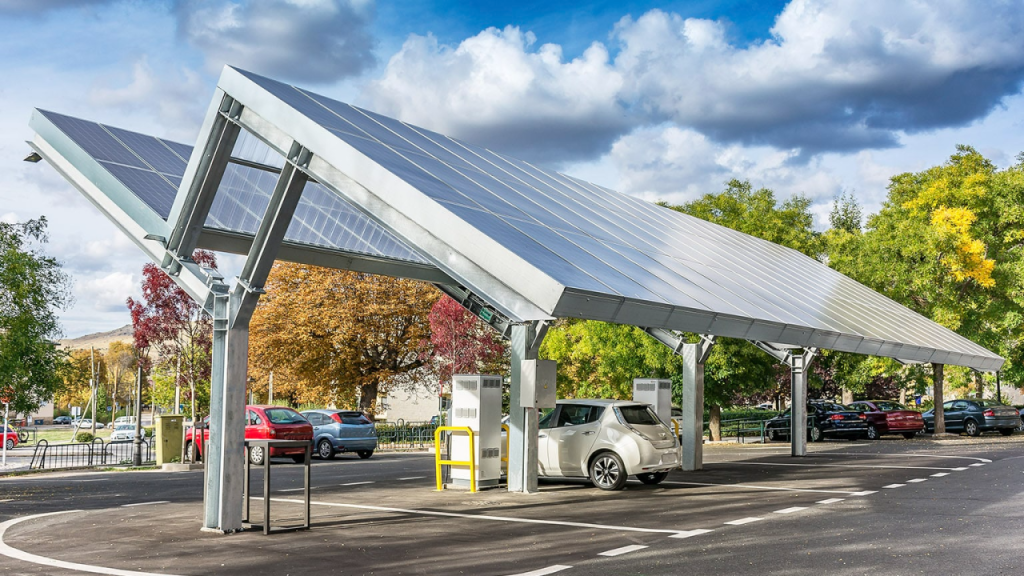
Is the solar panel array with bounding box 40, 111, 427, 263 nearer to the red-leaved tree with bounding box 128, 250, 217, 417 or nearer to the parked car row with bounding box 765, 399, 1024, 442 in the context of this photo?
the red-leaved tree with bounding box 128, 250, 217, 417

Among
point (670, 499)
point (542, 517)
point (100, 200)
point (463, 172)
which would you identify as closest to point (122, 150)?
point (100, 200)

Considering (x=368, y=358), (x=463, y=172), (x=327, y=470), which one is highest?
(x=463, y=172)

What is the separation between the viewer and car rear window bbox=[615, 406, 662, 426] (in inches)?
629

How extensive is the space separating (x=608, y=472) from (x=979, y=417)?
2525 centimetres

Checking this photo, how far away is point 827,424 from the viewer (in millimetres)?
35031

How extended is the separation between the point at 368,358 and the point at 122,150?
29787 millimetres

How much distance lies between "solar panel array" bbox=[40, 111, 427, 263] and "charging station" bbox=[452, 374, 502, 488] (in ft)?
8.92

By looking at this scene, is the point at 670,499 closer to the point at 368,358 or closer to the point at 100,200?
the point at 100,200

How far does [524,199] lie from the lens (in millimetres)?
15438

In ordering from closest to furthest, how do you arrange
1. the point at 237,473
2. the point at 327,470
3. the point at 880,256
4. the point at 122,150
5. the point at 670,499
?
the point at 237,473 → the point at 670,499 → the point at 122,150 → the point at 327,470 → the point at 880,256

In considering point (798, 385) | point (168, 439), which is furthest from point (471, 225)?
point (168, 439)

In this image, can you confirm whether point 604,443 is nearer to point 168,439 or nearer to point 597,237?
point 597,237

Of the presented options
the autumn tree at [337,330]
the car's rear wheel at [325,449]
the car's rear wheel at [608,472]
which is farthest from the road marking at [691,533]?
the autumn tree at [337,330]

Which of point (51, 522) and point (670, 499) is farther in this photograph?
point (670, 499)
